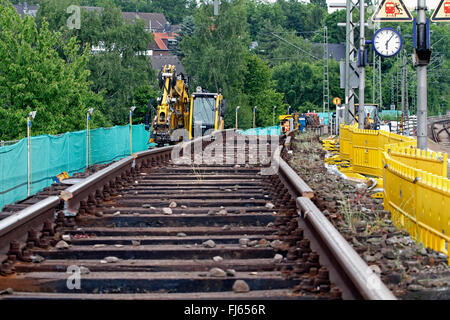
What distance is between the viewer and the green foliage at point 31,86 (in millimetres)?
38688

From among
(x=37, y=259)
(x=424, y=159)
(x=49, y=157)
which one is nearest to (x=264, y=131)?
(x=49, y=157)

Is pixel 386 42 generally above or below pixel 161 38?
below

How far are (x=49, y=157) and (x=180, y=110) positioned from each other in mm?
14319

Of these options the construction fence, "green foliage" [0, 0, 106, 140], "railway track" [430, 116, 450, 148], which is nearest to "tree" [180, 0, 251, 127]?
"railway track" [430, 116, 450, 148]

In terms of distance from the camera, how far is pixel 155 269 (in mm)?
6090

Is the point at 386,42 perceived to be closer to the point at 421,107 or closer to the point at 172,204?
the point at 421,107

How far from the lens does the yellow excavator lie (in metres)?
30.8

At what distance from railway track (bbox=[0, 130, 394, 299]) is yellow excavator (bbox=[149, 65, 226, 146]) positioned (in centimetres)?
1978

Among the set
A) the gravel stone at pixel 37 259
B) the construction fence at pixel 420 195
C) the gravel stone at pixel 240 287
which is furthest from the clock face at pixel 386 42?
the gravel stone at pixel 240 287

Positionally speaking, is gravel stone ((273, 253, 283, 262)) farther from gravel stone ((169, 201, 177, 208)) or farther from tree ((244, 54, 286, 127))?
tree ((244, 54, 286, 127))

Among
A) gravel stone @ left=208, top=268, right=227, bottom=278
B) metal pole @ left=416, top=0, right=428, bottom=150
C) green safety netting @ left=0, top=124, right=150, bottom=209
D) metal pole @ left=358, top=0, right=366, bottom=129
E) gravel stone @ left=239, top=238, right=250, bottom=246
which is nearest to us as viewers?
gravel stone @ left=208, top=268, right=227, bottom=278

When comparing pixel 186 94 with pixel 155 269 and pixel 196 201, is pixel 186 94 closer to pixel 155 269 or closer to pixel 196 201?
pixel 196 201

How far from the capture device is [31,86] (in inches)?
1581
